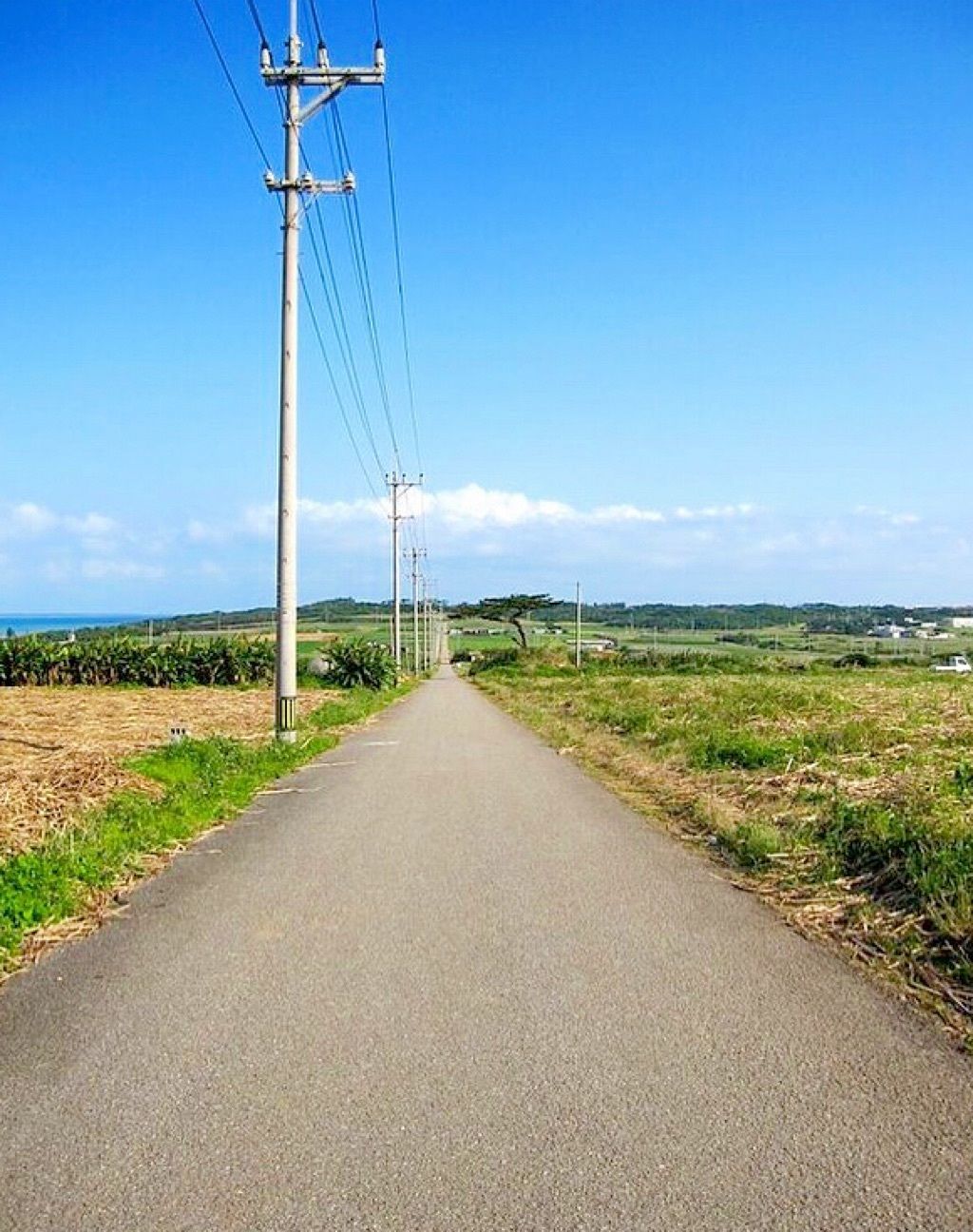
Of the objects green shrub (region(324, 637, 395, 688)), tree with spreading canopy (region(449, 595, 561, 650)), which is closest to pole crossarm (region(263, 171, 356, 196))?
green shrub (region(324, 637, 395, 688))

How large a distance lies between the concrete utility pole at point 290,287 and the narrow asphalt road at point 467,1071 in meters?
9.44

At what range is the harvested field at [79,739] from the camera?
8.44 metres

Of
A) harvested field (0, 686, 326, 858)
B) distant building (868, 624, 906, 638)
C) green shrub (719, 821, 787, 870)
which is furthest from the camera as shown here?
distant building (868, 624, 906, 638)

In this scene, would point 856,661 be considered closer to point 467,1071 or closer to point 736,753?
point 736,753

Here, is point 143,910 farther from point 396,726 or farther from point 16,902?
point 396,726

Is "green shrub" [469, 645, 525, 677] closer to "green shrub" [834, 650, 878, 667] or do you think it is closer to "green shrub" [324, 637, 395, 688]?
"green shrub" [834, 650, 878, 667]

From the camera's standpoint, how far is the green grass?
19.5 ft

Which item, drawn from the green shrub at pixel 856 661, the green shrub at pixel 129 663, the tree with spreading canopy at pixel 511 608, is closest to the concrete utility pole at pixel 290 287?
the green shrub at pixel 129 663

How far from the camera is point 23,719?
68.0ft

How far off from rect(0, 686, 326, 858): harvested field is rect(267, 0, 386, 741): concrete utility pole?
1560 mm

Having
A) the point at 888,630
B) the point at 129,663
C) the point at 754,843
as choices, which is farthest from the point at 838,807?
the point at 888,630

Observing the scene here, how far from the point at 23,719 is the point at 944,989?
1981cm

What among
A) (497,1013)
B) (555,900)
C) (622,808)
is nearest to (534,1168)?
(497,1013)

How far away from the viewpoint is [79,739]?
16.2 meters
